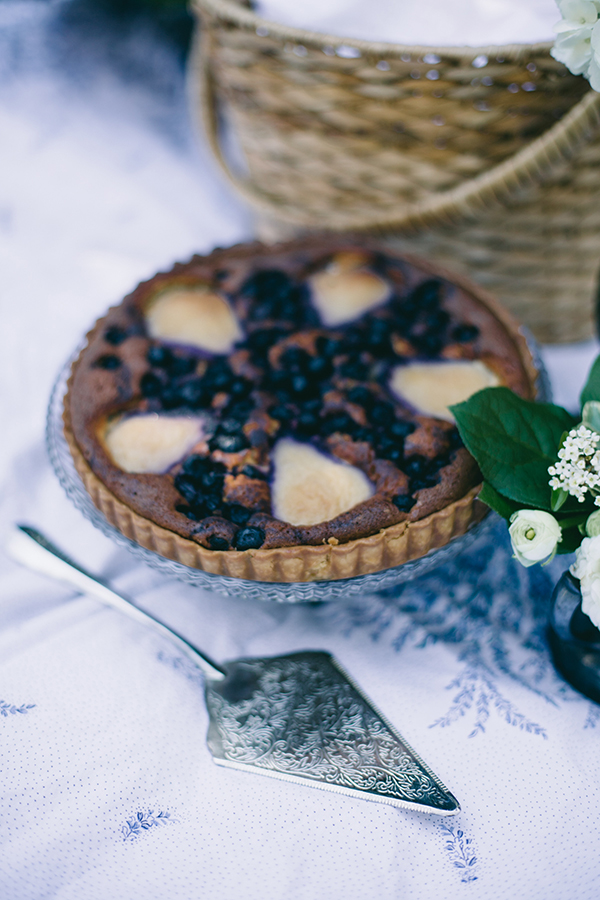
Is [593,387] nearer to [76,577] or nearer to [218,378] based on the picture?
[218,378]

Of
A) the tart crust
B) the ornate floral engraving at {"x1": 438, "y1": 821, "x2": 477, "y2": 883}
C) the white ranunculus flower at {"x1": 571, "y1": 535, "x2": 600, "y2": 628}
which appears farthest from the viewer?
the tart crust

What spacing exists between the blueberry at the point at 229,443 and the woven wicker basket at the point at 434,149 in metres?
0.89

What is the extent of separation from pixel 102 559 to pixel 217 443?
43 cm

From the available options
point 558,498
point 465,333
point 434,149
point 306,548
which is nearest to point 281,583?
point 306,548

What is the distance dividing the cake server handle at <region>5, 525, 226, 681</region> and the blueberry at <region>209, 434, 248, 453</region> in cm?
39

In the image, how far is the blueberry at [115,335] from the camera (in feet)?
5.49

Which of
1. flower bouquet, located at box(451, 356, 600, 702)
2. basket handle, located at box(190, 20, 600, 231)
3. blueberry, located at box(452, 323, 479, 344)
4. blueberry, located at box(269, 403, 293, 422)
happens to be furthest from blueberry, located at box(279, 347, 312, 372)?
basket handle, located at box(190, 20, 600, 231)

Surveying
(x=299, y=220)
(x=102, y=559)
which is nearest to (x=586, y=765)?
(x=102, y=559)

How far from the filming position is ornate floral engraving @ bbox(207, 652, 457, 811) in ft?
3.83

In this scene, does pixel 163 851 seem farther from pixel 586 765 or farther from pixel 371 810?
pixel 586 765

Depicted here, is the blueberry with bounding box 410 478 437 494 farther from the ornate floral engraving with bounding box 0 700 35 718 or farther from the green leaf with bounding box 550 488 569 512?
the ornate floral engraving with bounding box 0 700 35 718

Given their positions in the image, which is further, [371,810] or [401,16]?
[401,16]

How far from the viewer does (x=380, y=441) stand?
1442 millimetres

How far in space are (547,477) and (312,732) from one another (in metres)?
0.63
